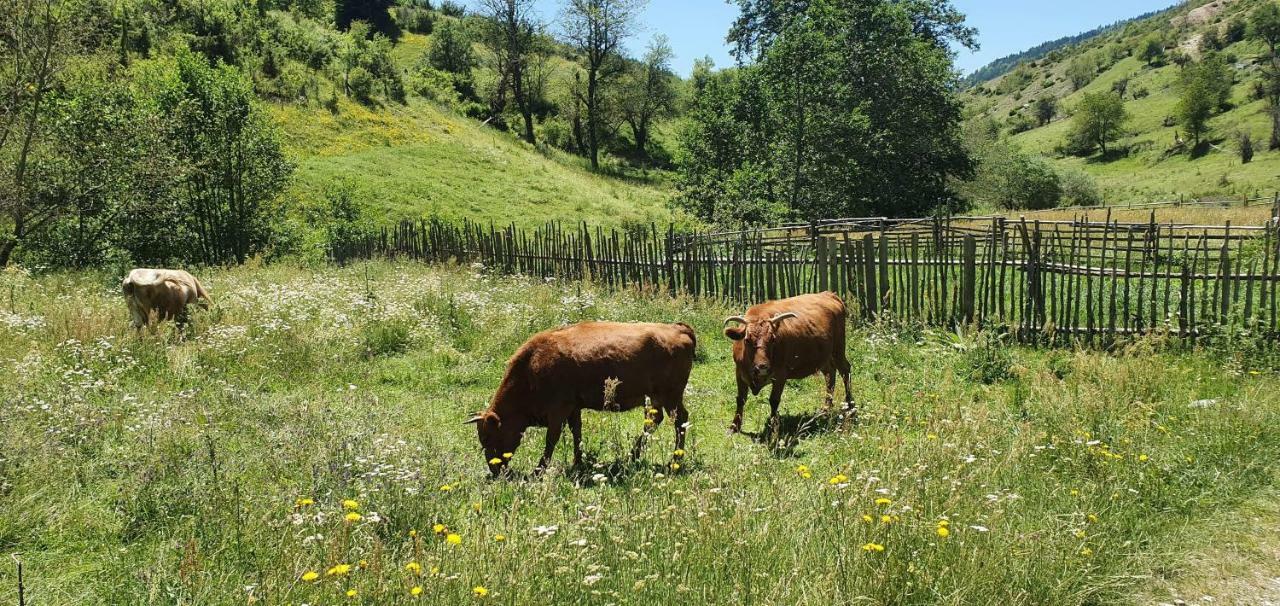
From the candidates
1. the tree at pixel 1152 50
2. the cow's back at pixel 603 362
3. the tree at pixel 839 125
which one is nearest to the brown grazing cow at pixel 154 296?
the cow's back at pixel 603 362

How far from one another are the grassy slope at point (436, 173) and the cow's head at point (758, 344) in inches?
777

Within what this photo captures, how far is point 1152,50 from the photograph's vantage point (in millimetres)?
105938

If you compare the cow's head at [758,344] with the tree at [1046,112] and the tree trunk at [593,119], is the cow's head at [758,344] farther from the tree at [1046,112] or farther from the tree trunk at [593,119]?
the tree at [1046,112]

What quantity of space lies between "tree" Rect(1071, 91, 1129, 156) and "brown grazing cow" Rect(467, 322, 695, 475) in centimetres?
7472

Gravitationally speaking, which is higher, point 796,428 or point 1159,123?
point 1159,123

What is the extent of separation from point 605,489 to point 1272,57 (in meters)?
81.4

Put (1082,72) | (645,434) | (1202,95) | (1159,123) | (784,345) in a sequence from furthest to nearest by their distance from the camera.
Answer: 1. (1082,72)
2. (1159,123)
3. (1202,95)
4. (784,345)
5. (645,434)

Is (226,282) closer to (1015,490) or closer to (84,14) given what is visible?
(84,14)

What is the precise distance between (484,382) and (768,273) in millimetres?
5443

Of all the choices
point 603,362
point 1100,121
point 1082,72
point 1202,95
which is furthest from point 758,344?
point 1082,72

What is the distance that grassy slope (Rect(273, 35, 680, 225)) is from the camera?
25.9 metres

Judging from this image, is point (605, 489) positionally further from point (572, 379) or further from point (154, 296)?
point (154, 296)

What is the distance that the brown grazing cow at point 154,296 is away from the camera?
9.04 m

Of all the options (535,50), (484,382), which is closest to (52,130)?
(484,382)
